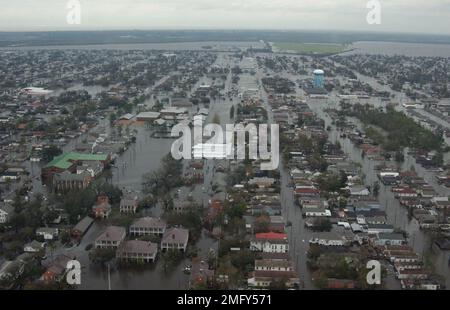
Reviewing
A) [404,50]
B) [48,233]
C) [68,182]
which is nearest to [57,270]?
[48,233]

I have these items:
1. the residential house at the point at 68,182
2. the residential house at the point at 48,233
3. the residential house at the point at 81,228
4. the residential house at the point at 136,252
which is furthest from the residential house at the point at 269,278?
the residential house at the point at 68,182

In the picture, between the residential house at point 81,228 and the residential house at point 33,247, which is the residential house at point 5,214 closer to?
the residential house at point 33,247

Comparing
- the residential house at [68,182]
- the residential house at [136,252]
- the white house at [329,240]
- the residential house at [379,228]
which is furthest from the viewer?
the residential house at [68,182]

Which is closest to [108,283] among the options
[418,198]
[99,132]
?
[418,198]

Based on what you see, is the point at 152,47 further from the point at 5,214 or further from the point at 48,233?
the point at 48,233

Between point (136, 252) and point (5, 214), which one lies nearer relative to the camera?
point (136, 252)

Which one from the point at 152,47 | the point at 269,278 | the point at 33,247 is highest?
the point at 152,47

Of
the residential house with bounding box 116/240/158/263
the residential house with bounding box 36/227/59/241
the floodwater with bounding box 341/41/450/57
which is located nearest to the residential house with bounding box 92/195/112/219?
the residential house with bounding box 36/227/59/241

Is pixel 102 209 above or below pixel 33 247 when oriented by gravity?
above

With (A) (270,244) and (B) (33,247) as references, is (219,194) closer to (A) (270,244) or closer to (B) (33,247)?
(A) (270,244)

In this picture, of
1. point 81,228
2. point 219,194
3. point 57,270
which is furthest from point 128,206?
point 57,270

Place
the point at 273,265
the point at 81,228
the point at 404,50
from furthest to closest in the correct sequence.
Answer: the point at 404,50, the point at 81,228, the point at 273,265

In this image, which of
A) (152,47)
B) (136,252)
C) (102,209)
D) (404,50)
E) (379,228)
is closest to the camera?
(136,252)
